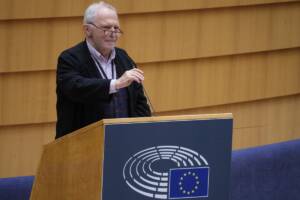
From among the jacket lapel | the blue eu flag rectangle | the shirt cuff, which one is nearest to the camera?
the blue eu flag rectangle

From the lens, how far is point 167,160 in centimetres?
432

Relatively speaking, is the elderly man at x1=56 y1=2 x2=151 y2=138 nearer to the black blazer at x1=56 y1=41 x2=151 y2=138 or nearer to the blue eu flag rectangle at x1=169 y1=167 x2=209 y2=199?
the black blazer at x1=56 y1=41 x2=151 y2=138

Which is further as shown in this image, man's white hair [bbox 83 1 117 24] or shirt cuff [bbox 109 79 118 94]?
man's white hair [bbox 83 1 117 24]

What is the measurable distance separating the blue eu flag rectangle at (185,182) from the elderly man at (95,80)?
0.50m

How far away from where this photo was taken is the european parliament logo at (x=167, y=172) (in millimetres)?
4270

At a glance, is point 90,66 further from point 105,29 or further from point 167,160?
point 167,160

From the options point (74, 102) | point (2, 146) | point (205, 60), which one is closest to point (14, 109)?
point (2, 146)

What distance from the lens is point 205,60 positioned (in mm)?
6172

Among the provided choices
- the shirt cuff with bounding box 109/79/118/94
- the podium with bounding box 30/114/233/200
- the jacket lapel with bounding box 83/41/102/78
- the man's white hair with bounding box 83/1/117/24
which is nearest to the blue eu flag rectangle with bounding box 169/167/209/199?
the podium with bounding box 30/114/233/200

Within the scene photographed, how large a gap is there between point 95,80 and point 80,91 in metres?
0.09

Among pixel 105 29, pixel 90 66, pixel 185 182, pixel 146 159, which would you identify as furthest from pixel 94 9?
pixel 185 182

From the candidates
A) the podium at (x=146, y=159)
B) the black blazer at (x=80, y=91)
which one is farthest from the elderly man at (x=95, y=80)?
the podium at (x=146, y=159)

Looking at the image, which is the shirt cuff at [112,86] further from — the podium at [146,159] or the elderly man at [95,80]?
the podium at [146,159]

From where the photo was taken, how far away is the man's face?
4.65 m
